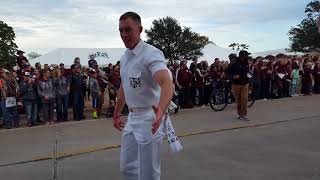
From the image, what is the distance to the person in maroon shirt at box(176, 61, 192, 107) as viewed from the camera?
15625 mm

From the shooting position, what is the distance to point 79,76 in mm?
13727

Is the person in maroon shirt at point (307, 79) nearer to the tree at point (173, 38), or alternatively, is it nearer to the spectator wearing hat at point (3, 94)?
the spectator wearing hat at point (3, 94)

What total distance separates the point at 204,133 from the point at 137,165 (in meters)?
6.09

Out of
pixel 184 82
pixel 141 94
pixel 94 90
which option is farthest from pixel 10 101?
pixel 141 94

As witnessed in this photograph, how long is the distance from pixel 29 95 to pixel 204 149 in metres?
5.53

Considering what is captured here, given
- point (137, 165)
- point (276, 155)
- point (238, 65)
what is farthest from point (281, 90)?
point (137, 165)

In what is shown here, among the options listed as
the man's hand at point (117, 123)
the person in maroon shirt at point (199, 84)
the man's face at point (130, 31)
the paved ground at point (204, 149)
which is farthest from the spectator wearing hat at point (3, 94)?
the man's face at point (130, 31)

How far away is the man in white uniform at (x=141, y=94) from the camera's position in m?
4.36

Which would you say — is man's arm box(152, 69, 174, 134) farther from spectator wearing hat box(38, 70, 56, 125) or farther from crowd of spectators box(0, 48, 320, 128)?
spectator wearing hat box(38, 70, 56, 125)

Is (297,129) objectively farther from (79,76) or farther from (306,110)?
(79,76)

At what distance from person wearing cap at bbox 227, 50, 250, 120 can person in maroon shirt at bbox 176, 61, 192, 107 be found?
303cm

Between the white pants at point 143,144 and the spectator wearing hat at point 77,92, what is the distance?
363 inches

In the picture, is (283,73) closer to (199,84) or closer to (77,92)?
(199,84)

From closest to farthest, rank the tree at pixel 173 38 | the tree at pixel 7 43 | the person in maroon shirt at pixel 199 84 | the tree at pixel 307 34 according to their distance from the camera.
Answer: the person in maroon shirt at pixel 199 84 → the tree at pixel 7 43 → the tree at pixel 173 38 → the tree at pixel 307 34
